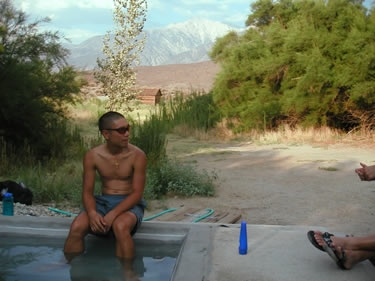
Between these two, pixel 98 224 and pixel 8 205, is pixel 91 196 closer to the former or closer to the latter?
pixel 98 224

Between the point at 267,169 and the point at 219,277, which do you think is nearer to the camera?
the point at 219,277

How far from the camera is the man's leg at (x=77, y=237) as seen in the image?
4.38 meters

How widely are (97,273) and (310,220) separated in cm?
362

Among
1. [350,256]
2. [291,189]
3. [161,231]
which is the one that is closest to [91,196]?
[161,231]

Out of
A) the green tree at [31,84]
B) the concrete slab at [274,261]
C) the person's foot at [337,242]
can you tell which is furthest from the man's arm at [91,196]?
the green tree at [31,84]

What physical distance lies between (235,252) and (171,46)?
169m

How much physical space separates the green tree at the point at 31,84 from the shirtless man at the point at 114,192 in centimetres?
655

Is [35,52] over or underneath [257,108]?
over

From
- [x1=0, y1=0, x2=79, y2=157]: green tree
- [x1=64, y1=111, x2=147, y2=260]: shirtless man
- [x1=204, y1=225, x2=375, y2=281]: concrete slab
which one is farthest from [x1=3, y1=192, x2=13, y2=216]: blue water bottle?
[x1=0, y1=0, x2=79, y2=157]: green tree

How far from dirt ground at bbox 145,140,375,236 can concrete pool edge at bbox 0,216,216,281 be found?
2.40 meters

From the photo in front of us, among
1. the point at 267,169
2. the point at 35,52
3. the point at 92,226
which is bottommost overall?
the point at 267,169

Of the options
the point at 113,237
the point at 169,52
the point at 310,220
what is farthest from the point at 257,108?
the point at 169,52

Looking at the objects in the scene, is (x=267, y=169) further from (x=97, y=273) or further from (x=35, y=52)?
(x=97, y=273)

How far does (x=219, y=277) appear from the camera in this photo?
11.7 feet
